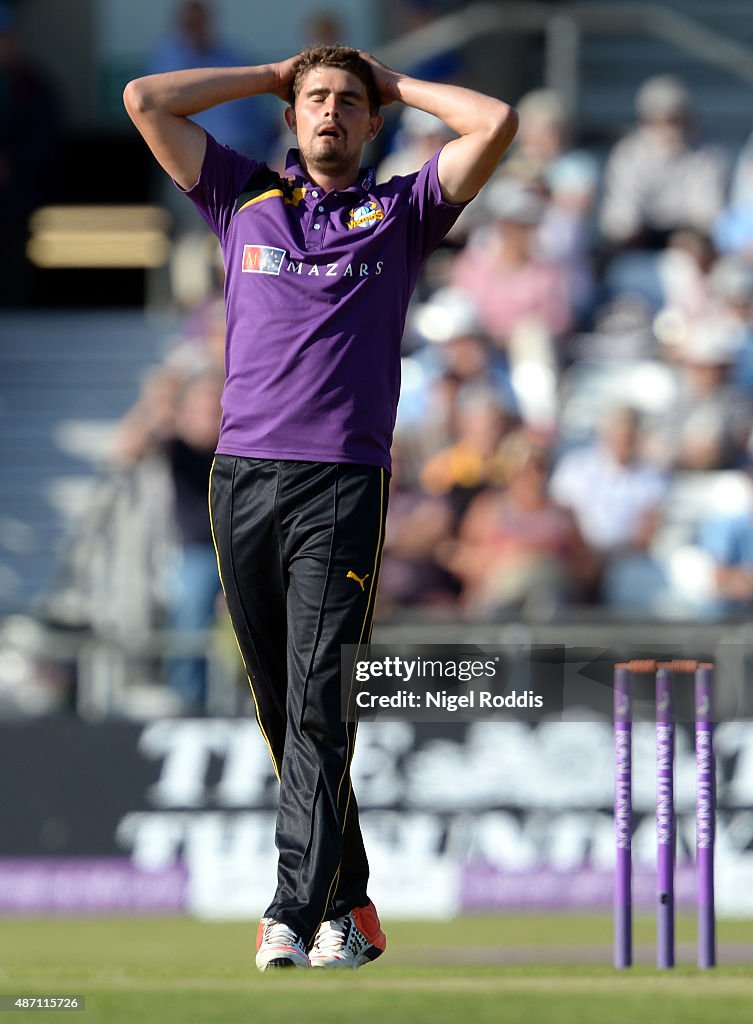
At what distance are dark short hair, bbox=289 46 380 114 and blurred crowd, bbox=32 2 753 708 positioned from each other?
4715mm

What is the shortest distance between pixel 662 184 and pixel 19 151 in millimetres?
4541

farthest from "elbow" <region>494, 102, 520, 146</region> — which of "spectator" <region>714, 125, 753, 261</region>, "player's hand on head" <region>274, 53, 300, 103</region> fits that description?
"spectator" <region>714, 125, 753, 261</region>

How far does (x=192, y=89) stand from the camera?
5500 millimetres

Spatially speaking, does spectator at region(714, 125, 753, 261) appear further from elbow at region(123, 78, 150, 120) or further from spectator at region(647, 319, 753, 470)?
elbow at region(123, 78, 150, 120)

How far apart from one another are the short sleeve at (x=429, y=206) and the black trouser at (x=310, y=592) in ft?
2.20

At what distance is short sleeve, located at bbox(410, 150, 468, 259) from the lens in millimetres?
5457

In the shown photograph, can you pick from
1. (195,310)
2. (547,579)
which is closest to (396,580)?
(547,579)

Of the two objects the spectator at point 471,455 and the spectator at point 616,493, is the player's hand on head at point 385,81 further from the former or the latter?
the spectator at point 616,493

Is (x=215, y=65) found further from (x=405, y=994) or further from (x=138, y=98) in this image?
(x=405, y=994)

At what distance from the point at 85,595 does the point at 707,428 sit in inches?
140

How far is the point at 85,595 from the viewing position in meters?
11.1

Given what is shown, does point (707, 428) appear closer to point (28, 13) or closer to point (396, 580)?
point (396, 580)

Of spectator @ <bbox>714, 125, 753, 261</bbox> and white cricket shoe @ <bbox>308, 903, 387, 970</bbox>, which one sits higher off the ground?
spectator @ <bbox>714, 125, 753, 261</bbox>

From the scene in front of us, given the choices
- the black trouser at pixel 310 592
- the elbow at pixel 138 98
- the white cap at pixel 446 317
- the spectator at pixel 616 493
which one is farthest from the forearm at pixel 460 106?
the white cap at pixel 446 317
